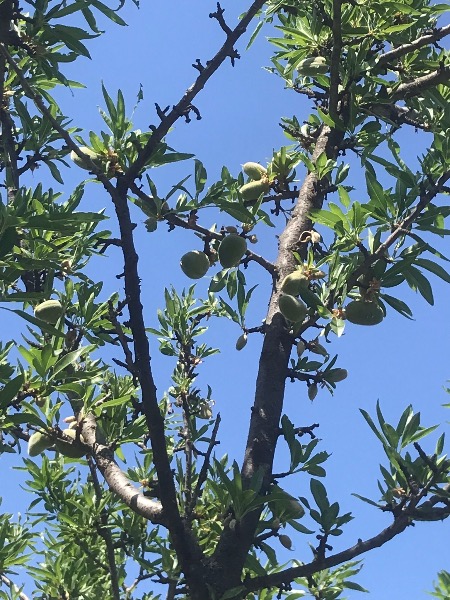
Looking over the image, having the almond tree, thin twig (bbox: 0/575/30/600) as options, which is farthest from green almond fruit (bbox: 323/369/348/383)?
thin twig (bbox: 0/575/30/600)

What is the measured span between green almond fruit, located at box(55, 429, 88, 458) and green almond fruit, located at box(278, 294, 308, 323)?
0.97 m

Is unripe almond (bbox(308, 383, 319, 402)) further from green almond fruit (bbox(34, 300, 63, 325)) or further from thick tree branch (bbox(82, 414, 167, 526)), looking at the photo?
green almond fruit (bbox(34, 300, 63, 325))

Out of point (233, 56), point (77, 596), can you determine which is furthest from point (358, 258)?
point (77, 596)

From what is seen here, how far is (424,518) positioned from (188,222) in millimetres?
1449

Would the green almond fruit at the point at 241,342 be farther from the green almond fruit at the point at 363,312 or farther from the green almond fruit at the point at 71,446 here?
the green almond fruit at the point at 71,446

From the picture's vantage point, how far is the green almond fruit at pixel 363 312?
268 cm

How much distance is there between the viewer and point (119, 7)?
306 cm

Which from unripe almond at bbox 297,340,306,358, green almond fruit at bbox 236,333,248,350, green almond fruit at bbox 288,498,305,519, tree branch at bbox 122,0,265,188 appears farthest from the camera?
green almond fruit at bbox 236,333,248,350

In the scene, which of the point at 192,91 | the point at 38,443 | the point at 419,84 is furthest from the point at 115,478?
the point at 419,84

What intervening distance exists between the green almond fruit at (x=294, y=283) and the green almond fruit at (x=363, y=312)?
23cm

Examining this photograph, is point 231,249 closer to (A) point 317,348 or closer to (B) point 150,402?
(A) point 317,348

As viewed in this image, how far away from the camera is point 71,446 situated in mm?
2797

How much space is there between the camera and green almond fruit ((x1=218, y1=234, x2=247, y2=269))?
2920mm

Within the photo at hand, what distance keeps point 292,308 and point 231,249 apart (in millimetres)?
389
